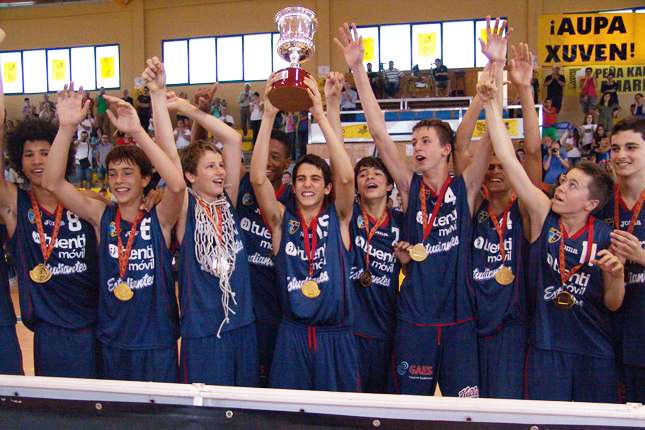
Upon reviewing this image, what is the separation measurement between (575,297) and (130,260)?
7.37 ft

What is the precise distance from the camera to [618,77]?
58.1 ft

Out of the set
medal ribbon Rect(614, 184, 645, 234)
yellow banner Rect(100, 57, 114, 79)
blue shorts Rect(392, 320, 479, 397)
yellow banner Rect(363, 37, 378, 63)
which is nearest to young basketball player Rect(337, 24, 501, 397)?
blue shorts Rect(392, 320, 479, 397)

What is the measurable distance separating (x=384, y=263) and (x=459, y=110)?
39.8 feet

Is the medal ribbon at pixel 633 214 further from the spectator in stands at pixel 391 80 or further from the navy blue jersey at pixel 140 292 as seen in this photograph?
the spectator in stands at pixel 391 80

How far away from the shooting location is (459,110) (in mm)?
15062

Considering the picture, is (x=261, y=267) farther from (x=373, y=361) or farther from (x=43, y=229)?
(x=43, y=229)

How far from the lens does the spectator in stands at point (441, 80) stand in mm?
17438

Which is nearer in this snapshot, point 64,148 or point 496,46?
point 64,148

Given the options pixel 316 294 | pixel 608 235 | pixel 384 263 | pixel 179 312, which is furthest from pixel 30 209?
pixel 608 235

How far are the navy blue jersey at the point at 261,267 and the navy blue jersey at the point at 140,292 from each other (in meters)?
0.56

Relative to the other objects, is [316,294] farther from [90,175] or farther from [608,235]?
[90,175]

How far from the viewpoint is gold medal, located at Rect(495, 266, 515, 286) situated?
3.37m

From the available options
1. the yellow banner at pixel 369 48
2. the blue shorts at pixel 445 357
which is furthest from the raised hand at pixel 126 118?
the yellow banner at pixel 369 48

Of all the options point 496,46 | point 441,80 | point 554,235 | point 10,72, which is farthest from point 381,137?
point 10,72
